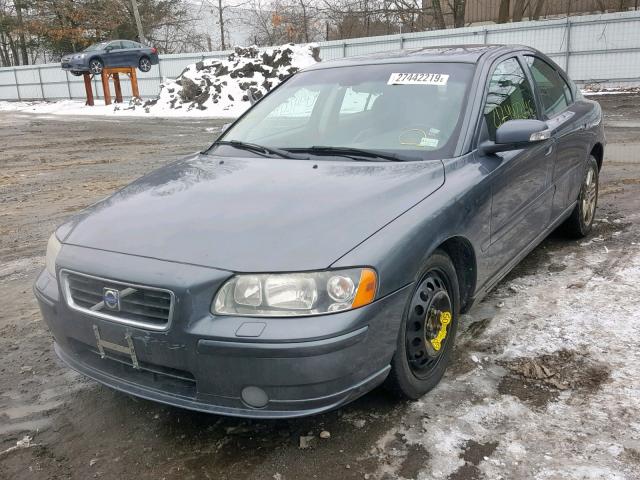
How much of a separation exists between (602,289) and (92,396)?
3261 millimetres

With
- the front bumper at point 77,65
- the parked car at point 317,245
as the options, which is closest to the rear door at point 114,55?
the front bumper at point 77,65

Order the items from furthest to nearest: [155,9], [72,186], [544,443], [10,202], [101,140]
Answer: [155,9]
[101,140]
[72,186]
[10,202]
[544,443]

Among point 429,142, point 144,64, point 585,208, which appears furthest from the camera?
point 144,64

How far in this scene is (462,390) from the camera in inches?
115

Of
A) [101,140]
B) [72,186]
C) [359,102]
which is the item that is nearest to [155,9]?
[101,140]

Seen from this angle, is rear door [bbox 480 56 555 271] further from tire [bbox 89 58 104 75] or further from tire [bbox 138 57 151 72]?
tire [bbox 138 57 151 72]

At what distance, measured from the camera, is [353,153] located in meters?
3.27

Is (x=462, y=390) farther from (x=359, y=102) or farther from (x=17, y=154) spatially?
(x=17, y=154)

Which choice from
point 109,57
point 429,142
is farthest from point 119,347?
point 109,57

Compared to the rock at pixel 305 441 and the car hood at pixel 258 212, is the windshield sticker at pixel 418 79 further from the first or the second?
the rock at pixel 305 441

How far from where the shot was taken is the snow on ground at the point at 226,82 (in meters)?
20.8

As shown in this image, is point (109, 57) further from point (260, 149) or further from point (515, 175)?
point (515, 175)

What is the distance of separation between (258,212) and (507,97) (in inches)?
80.2

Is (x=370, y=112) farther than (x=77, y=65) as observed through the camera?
No
